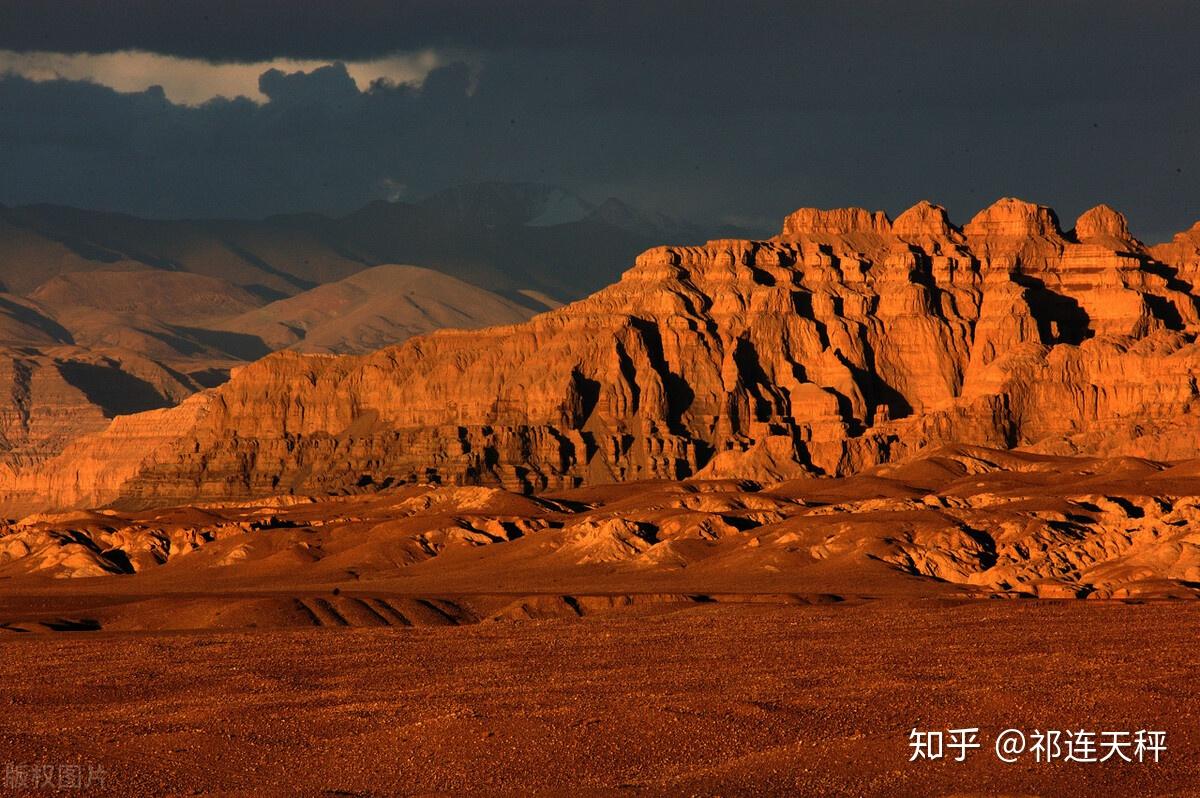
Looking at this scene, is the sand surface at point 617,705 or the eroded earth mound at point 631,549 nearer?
the sand surface at point 617,705

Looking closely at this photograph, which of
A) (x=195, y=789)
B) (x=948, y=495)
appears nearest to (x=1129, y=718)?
(x=195, y=789)

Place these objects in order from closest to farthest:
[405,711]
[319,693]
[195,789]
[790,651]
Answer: [195,789] → [405,711] → [319,693] → [790,651]

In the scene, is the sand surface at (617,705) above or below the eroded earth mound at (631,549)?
below

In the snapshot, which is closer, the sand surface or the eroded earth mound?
the sand surface

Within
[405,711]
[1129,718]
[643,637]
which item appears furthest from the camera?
[643,637]

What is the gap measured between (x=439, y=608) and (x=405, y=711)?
49.2m

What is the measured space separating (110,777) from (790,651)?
29.2 m

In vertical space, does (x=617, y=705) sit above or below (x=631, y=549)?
below

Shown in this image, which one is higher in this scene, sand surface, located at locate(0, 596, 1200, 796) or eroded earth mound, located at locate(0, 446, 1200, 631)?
eroded earth mound, located at locate(0, 446, 1200, 631)

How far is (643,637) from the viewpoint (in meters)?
80.4

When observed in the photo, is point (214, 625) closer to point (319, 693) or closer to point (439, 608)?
point (439, 608)

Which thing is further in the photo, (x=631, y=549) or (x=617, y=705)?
(x=631, y=549)

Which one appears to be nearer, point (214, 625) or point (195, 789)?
point (195, 789)

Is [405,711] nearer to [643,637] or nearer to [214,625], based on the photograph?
[643,637]
